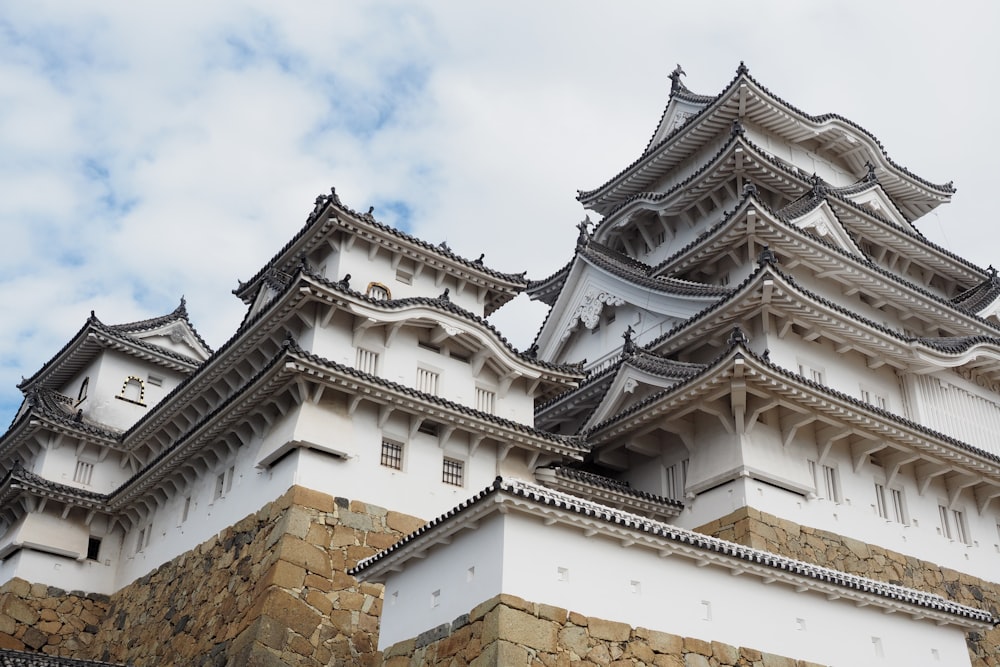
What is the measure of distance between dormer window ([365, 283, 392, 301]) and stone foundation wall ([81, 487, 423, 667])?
5310 millimetres

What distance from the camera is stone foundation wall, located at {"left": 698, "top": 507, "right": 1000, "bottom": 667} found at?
1927cm

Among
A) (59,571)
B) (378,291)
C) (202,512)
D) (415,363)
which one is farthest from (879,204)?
(59,571)

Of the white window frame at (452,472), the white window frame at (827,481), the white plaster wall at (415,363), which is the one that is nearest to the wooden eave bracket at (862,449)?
the white window frame at (827,481)

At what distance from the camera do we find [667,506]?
20.7 m

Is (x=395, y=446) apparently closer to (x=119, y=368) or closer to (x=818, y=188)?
(x=119, y=368)

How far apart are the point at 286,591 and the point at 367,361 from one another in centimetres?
513

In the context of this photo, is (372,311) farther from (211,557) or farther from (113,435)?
(113,435)

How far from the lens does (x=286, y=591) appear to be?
54.0 feet

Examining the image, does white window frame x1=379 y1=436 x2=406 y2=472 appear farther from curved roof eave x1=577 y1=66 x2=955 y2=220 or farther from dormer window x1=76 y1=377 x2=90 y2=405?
curved roof eave x1=577 y1=66 x2=955 y2=220

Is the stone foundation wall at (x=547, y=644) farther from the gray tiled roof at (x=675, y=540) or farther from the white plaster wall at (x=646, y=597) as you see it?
the gray tiled roof at (x=675, y=540)

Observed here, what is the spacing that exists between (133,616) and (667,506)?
12.0m

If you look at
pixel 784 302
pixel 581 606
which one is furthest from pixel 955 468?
pixel 581 606

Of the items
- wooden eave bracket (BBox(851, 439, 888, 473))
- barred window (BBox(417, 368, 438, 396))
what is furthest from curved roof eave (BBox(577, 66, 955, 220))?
barred window (BBox(417, 368, 438, 396))

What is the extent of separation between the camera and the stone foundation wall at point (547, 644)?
12.1 meters
